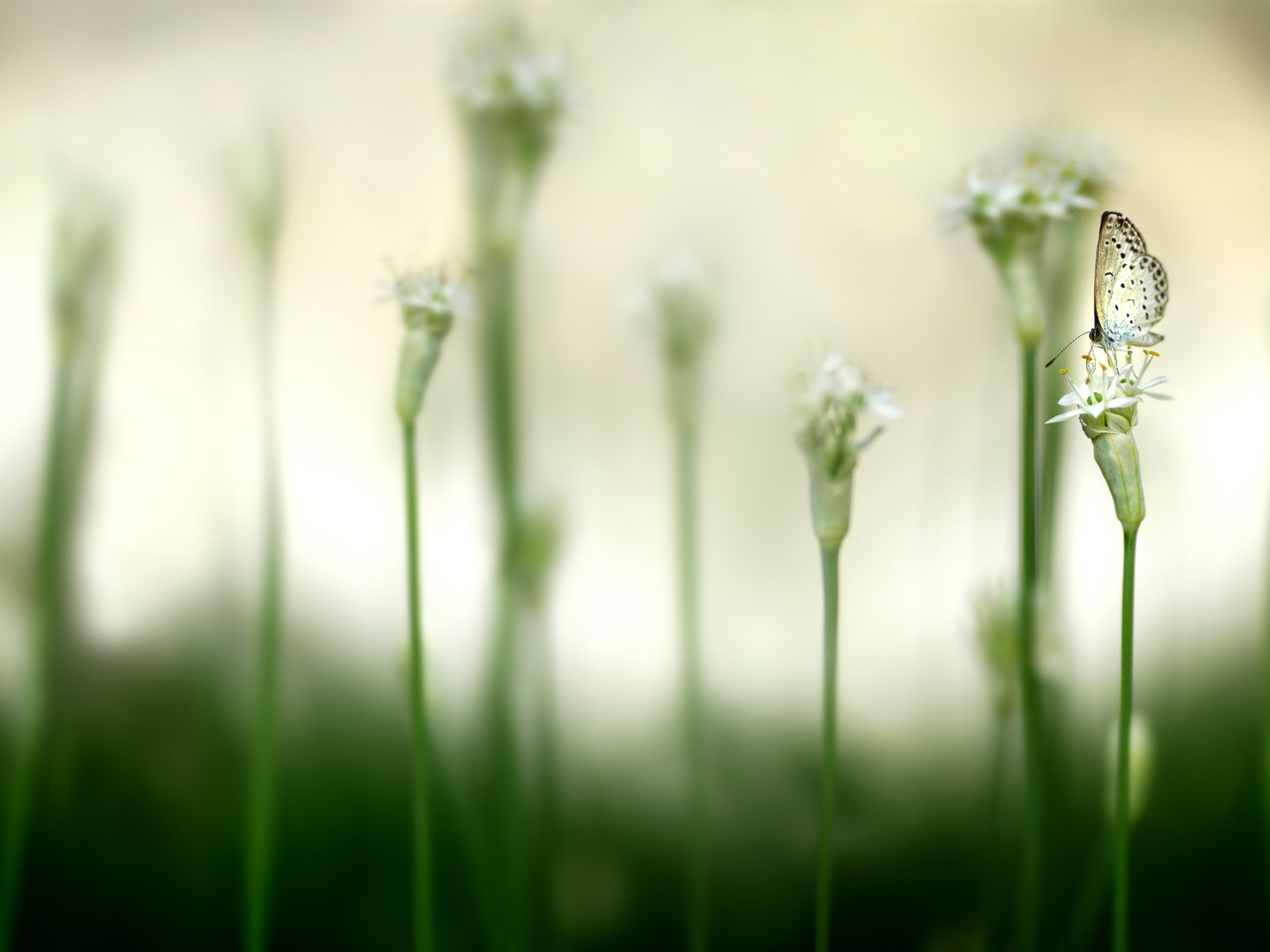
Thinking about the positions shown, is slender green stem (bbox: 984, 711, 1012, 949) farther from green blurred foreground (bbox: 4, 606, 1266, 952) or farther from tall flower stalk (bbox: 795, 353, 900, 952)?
tall flower stalk (bbox: 795, 353, 900, 952)

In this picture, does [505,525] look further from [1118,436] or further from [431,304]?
[1118,436]

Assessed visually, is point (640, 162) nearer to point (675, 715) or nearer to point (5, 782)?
point (675, 715)

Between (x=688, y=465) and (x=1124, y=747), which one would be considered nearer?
(x=1124, y=747)

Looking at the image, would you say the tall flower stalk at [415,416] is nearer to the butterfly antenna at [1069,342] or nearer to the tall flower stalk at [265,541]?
the tall flower stalk at [265,541]

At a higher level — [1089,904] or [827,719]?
[827,719]

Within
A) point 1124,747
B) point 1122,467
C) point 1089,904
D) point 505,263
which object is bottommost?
point 1089,904

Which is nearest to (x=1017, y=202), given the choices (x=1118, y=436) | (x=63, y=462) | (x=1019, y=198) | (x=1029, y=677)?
(x=1019, y=198)

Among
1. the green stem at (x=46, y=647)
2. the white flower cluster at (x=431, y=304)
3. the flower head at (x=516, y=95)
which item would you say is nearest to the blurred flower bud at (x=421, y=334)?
the white flower cluster at (x=431, y=304)
